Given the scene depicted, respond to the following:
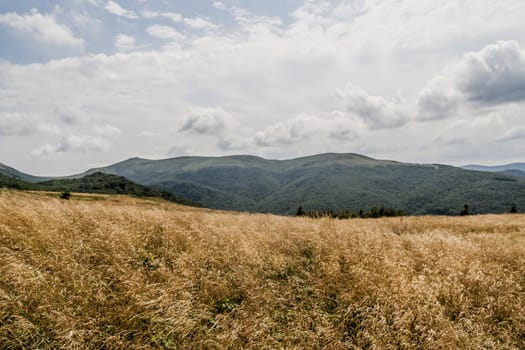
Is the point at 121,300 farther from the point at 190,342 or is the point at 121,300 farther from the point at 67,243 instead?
the point at 67,243

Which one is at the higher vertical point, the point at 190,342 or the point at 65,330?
the point at 65,330

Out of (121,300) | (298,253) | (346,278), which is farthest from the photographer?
(298,253)

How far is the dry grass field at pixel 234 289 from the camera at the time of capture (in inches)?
181

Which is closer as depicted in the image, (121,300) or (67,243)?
(121,300)

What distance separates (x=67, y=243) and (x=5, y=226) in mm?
1291

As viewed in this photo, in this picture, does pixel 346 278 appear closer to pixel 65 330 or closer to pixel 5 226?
pixel 65 330

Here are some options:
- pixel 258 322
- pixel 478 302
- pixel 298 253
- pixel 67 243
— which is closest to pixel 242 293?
pixel 258 322

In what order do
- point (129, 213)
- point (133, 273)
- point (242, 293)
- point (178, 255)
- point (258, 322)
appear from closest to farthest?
point (258, 322), point (133, 273), point (242, 293), point (178, 255), point (129, 213)

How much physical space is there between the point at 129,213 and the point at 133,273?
15.7 feet

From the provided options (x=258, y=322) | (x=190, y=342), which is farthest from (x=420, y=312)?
(x=190, y=342)

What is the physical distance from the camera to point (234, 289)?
21.4ft

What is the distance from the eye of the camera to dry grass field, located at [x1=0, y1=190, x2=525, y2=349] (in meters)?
4.61

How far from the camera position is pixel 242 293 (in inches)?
254

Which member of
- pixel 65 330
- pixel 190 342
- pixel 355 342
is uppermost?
pixel 65 330
